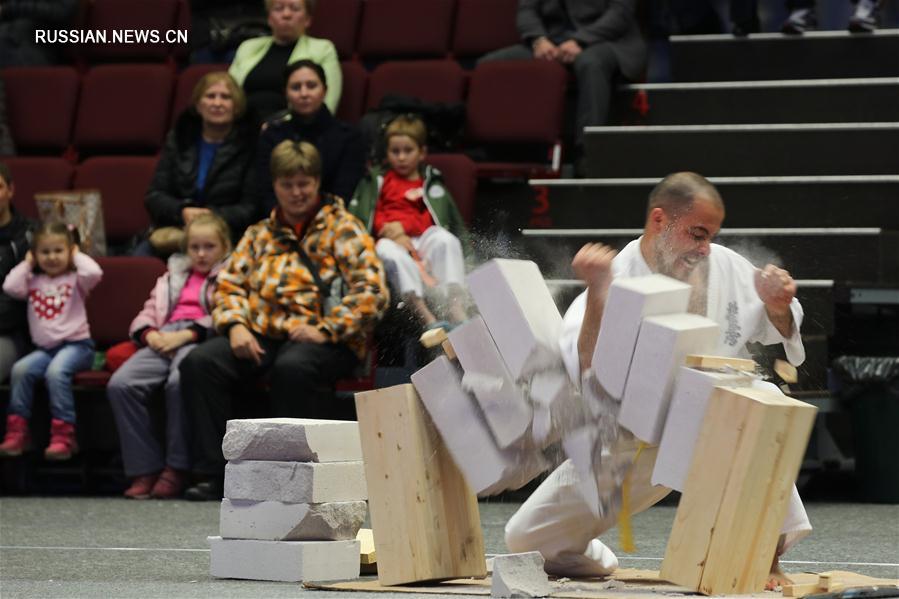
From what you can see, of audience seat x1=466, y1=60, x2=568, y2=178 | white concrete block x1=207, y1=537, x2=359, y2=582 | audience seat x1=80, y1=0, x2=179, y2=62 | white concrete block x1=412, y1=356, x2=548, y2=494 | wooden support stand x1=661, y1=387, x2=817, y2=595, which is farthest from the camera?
audience seat x1=80, y1=0, x2=179, y2=62

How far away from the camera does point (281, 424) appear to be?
14.7 feet

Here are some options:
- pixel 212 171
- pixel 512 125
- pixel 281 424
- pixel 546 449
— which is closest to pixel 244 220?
pixel 212 171

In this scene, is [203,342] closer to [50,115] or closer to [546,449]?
[50,115]

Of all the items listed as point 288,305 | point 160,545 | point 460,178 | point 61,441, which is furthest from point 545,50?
point 160,545

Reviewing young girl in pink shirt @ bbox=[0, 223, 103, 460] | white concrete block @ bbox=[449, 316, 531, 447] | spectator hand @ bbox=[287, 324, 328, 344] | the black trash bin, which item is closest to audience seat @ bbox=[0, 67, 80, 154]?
young girl in pink shirt @ bbox=[0, 223, 103, 460]

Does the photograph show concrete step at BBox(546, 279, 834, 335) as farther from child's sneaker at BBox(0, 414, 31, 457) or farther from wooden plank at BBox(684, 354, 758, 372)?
wooden plank at BBox(684, 354, 758, 372)

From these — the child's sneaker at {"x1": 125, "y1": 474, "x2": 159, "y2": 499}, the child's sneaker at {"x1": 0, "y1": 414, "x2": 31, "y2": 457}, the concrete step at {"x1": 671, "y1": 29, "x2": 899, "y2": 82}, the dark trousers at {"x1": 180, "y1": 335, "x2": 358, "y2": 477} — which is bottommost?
the child's sneaker at {"x1": 125, "y1": 474, "x2": 159, "y2": 499}

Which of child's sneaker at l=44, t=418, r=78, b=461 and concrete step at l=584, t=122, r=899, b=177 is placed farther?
concrete step at l=584, t=122, r=899, b=177

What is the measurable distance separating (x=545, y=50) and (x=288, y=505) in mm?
4375

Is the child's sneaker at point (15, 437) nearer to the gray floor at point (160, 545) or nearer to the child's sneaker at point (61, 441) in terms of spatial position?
the child's sneaker at point (61, 441)

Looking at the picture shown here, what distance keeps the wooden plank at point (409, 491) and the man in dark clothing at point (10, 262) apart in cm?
395

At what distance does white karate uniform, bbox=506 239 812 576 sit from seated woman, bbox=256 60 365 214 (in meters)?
3.61

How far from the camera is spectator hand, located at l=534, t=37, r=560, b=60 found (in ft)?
27.0

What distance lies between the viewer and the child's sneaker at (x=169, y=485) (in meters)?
7.15
